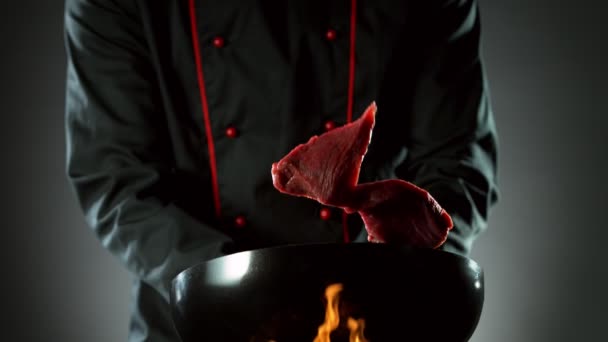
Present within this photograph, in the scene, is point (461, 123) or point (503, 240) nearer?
point (461, 123)

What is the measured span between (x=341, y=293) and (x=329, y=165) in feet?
0.39

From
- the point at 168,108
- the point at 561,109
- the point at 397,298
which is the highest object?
the point at 397,298

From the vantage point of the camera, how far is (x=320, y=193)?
0.65 metres

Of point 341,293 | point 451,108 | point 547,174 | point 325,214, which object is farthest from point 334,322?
point 547,174

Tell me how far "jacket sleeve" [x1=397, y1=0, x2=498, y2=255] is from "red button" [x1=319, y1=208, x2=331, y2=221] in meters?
0.13

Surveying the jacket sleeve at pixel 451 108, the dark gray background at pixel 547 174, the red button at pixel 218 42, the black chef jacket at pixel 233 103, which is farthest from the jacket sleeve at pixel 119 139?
the dark gray background at pixel 547 174

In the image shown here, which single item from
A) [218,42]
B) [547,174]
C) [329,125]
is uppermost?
[218,42]

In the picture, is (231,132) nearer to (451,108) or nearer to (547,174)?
(451,108)

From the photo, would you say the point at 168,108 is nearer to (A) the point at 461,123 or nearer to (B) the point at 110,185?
(B) the point at 110,185

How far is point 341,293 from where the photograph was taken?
555 millimetres

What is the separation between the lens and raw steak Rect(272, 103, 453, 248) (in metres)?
0.63

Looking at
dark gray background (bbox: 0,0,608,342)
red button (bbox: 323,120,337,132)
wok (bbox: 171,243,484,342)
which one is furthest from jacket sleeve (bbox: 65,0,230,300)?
dark gray background (bbox: 0,0,608,342)

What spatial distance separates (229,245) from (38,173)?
104 cm

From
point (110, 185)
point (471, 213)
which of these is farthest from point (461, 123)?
point (110, 185)
